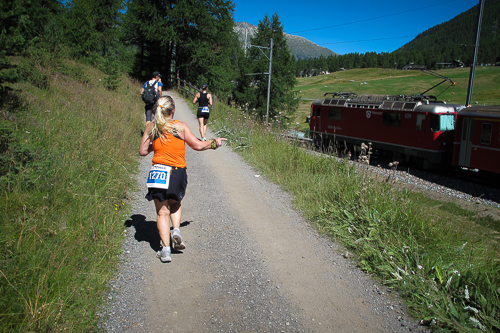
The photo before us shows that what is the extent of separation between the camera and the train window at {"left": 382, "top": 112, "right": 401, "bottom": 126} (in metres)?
17.4

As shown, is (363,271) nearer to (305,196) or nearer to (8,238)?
(305,196)

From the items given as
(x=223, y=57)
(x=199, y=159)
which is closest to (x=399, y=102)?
(x=199, y=159)

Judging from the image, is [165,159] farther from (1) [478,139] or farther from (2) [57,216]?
(1) [478,139]

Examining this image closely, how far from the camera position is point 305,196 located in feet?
20.6

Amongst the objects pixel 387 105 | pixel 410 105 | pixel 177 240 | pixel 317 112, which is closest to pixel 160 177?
pixel 177 240

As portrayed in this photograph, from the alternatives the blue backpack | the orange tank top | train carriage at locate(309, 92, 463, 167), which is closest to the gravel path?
the orange tank top

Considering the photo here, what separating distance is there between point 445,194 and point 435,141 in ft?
11.5

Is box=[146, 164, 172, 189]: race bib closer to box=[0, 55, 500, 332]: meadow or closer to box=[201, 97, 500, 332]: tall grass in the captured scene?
box=[0, 55, 500, 332]: meadow

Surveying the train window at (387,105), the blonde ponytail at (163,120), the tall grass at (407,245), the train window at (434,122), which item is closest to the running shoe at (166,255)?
the blonde ponytail at (163,120)

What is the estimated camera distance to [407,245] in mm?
4184

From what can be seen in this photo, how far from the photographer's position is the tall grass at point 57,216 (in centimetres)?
272

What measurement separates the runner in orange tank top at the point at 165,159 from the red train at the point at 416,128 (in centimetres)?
955

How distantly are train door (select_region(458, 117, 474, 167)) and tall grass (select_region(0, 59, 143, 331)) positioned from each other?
13698 mm

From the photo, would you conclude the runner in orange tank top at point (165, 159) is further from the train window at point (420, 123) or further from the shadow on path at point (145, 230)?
the train window at point (420, 123)
